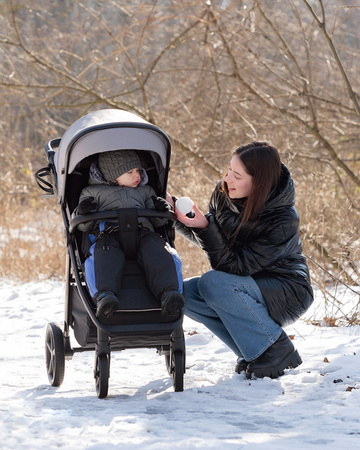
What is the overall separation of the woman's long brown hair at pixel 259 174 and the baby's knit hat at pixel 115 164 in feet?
2.02

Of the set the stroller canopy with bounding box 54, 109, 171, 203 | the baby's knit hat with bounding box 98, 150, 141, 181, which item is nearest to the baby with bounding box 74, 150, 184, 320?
the baby's knit hat with bounding box 98, 150, 141, 181

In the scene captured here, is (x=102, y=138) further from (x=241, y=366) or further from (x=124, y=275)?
(x=241, y=366)

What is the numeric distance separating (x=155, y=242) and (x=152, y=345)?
52cm

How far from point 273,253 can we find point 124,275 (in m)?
0.81

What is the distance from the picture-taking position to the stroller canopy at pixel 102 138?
354cm

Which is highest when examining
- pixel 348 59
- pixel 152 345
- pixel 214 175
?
pixel 348 59

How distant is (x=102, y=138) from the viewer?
11.8 feet

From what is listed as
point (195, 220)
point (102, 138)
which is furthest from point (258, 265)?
point (102, 138)

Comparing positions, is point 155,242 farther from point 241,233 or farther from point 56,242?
point 56,242

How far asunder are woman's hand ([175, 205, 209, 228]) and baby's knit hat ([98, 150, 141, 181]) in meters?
0.40

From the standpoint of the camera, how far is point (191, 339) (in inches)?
185

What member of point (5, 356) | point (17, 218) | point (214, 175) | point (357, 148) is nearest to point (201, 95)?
point (214, 175)

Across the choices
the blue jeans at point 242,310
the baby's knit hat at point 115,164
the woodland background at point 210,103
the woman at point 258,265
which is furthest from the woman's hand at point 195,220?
the woodland background at point 210,103

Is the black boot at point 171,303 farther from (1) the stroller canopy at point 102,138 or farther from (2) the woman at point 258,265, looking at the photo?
(1) the stroller canopy at point 102,138
